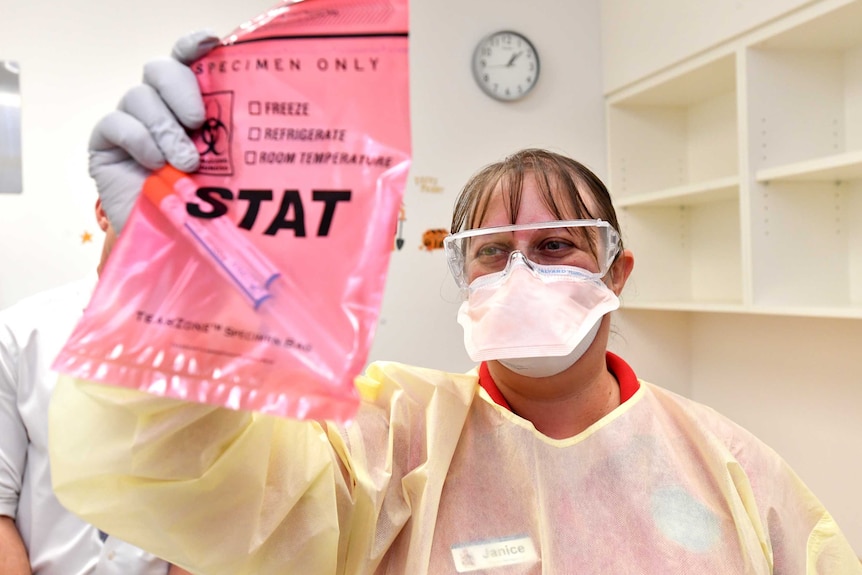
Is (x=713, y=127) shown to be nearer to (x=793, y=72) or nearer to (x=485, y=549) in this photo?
(x=793, y=72)

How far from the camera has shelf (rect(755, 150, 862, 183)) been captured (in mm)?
1762

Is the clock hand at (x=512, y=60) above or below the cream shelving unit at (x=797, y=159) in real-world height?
above

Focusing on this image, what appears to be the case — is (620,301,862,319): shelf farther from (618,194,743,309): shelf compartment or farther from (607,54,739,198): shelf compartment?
(607,54,739,198): shelf compartment

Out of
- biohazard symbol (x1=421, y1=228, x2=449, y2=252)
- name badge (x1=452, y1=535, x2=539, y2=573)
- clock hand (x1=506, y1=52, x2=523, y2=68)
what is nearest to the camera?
name badge (x1=452, y1=535, x2=539, y2=573)

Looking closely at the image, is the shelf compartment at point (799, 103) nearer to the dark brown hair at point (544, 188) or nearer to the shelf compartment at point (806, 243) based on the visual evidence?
the shelf compartment at point (806, 243)

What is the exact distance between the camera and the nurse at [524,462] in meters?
0.81

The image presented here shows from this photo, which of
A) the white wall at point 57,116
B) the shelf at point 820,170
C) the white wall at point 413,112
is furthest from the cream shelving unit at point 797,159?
the white wall at point 57,116

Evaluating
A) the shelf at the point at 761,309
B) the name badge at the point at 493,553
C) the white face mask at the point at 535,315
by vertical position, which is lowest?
the name badge at the point at 493,553

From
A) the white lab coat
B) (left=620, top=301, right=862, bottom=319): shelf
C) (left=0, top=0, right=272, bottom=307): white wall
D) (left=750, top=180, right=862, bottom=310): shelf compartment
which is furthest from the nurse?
(left=0, top=0, right=272, bottom=307): white wall

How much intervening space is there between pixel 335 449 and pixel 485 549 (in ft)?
0.88

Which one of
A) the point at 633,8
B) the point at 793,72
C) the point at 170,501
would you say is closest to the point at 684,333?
the point at 793,72

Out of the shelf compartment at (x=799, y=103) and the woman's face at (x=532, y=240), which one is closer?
the woman's face at (x=532, y=240)

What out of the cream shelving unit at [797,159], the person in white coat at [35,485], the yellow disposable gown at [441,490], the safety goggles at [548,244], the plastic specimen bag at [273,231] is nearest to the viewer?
the plastic specimen bag at [273,231]

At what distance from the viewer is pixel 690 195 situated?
2447mm
